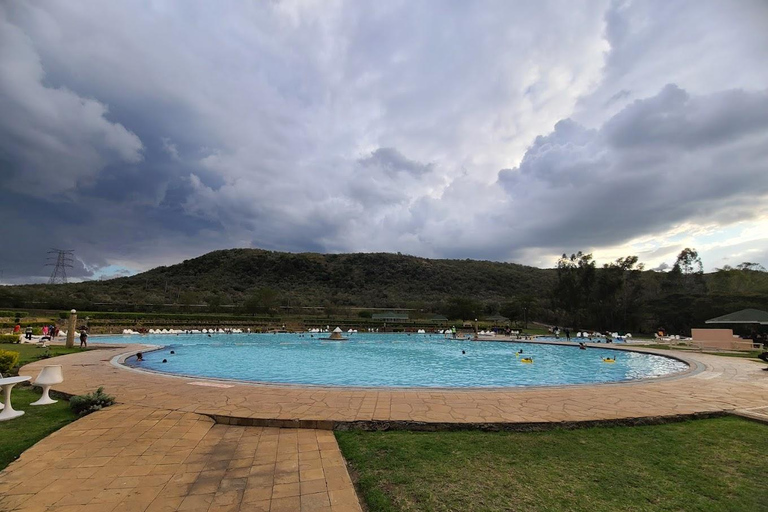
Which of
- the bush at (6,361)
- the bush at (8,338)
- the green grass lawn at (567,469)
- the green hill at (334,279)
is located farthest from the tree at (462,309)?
the bush at (6,361)

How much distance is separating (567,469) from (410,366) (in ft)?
41.2

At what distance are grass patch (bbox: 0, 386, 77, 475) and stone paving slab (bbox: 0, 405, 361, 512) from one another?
20cm

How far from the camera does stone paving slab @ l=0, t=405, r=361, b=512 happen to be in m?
2.88

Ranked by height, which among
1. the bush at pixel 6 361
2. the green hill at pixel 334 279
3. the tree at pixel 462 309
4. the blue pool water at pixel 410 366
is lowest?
the blue pool water at pixel 410 366

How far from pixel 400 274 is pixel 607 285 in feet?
162

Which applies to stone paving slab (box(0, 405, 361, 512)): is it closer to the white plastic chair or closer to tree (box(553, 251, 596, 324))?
the white plastic chair

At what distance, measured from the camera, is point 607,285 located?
36375mm

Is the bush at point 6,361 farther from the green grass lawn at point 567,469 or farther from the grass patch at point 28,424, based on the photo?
the green grass lawn at point 567,469

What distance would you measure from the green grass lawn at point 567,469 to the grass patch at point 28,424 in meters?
3.51

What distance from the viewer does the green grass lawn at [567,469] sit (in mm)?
2900

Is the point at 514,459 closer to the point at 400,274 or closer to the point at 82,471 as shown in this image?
the point at 82,471

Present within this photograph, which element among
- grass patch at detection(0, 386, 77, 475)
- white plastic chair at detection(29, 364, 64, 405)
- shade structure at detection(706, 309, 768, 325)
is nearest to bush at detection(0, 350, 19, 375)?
grass patch at detection(0, 386, 77, 475)

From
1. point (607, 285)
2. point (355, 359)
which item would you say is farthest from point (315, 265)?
point (355, 359)

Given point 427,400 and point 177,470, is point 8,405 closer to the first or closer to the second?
point 177,470
